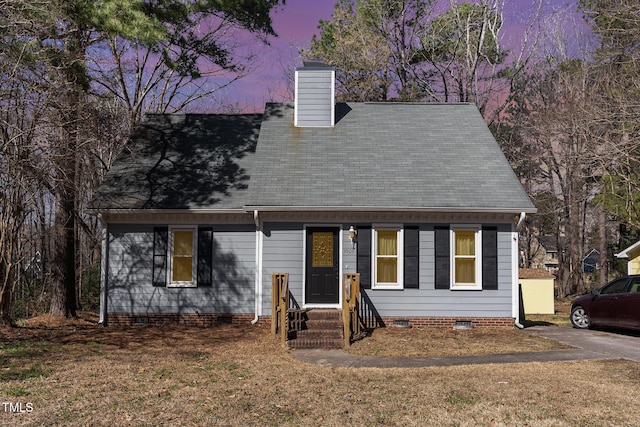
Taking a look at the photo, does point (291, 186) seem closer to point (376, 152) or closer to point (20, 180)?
point (376, 152)

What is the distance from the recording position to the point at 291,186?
44.5 feet

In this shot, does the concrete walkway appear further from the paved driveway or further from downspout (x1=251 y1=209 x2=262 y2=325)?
downspout (x1=251 y1=209 x2=262 y2=325)

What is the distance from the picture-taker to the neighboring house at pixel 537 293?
1823 cm

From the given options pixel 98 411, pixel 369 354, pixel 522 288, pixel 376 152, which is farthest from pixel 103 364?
pixel 522 288

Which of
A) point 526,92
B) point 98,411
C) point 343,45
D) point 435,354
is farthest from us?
point 526,92

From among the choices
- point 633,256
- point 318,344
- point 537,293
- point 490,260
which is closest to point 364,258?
point 318,344

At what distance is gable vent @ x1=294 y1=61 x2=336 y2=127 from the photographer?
634 inches

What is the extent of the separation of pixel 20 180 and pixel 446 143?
10627 millimetres

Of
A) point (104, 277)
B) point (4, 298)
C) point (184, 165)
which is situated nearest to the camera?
point (4, 298)

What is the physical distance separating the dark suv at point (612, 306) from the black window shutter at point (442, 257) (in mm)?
3714

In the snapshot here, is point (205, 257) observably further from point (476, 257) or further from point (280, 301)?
point (476, 257)

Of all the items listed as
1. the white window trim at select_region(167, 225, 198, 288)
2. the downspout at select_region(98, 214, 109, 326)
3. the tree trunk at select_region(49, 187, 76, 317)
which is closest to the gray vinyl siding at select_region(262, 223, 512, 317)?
→ the white window trim at select_region(167, 225, 198, 288)

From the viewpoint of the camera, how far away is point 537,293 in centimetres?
1831

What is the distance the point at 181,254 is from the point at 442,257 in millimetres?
6467
